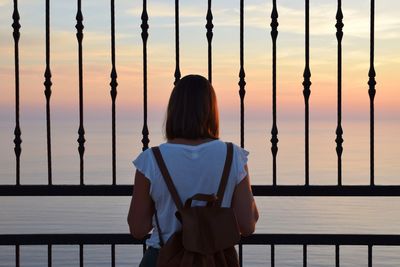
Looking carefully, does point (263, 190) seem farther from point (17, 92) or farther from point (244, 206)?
point (17, 92)

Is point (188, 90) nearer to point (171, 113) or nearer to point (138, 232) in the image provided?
point (171, 113)

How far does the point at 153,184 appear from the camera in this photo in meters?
2.88

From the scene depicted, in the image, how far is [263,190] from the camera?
13.8 feet

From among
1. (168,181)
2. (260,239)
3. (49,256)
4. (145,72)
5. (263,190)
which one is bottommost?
(49,256)

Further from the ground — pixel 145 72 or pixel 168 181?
pixel 145 72

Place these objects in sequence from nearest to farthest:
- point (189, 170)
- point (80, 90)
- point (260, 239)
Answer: point (189, 170) < point (80, 90) < point (260, 239)

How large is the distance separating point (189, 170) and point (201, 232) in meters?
0.22

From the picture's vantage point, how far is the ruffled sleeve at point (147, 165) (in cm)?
288

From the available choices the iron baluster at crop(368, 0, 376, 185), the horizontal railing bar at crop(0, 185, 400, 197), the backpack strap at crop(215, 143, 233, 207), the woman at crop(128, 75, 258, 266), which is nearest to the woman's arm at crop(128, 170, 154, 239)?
the woman at crop(128, 75, 258, 266)

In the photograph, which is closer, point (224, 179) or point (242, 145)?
point (224, 179)

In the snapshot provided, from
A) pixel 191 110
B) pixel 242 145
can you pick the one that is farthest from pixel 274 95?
pixel 191 110

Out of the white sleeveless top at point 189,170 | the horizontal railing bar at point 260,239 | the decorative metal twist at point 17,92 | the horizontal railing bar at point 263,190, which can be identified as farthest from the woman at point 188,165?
the decorative metal twist at point 17,92

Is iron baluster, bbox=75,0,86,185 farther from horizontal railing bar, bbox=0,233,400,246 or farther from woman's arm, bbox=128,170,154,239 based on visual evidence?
woman's arm, bbox=128,170,154,239

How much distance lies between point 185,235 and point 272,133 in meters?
1.55
